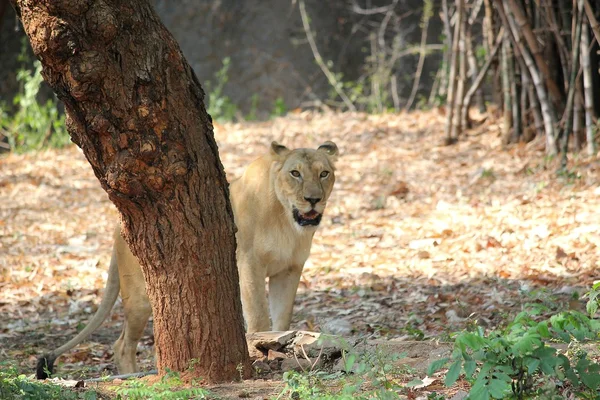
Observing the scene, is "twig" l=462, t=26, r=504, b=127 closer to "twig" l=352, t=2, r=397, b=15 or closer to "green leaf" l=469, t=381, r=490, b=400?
"twig" l=352, t=2, r=397, b=15

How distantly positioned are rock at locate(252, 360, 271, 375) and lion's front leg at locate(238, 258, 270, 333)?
0.92m

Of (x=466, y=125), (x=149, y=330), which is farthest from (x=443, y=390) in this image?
(x=466, y=125)

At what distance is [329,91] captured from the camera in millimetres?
13516

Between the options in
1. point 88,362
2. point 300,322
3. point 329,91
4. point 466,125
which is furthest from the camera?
point 329,91

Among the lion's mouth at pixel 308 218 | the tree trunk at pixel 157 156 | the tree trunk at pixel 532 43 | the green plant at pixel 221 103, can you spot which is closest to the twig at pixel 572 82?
the tree trunk at pixel 532 43

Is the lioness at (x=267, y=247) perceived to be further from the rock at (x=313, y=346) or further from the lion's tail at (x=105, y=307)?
the rock at (x=313, y=346)

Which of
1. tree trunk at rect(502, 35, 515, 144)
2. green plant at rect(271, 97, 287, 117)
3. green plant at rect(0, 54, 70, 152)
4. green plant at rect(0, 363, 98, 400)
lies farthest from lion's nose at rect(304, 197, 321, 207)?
green plant at rect(271, 97, 287, 117)

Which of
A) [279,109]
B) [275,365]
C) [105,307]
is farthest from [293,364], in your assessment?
[279,109]

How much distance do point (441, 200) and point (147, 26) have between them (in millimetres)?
5502

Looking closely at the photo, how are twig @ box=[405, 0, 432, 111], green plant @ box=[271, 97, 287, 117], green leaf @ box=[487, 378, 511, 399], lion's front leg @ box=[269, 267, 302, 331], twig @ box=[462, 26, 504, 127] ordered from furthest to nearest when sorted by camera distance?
green plant @ box=[271, 97, 287, 117]
twig @ box=[405, 0, 432, 111]
twig @ box=[462, 26, 504, 127]
lion's front leg @ box=[269, 267, 302, 331]
green leaf @ box=[487, 378, 511, 399]

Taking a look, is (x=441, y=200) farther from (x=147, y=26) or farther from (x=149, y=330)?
(x=147, y=26)

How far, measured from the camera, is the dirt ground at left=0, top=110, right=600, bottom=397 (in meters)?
5.68

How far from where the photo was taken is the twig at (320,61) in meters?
12.5

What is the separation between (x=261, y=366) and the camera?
4.19 metres
